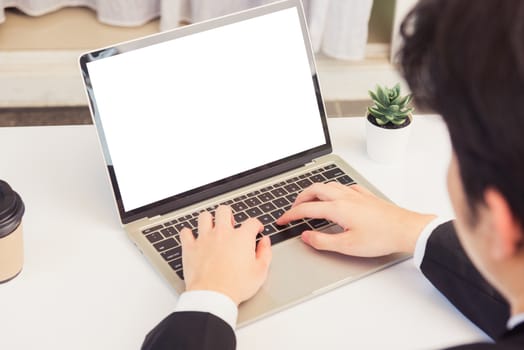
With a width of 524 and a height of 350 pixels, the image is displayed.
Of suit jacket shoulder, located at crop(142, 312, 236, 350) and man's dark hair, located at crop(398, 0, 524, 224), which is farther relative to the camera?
suit jacket shoulder, located at crop(142, 312, 236, 350)

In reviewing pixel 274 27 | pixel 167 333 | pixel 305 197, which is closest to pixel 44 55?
pixel 274 27

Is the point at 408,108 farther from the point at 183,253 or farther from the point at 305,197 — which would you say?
the point at 183,253

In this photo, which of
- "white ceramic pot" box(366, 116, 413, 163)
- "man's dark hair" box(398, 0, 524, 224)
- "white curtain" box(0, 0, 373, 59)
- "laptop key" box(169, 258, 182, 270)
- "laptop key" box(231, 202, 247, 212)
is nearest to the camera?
"man's dark hair" box(398, 0, 524, 224)

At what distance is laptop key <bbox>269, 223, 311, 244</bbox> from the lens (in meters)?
0.99

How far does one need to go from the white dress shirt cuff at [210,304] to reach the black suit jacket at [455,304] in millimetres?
13

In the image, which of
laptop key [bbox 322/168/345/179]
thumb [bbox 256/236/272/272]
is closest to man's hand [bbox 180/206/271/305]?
thumb [bbox 256/236/272/272]

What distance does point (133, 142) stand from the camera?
39.9 inches

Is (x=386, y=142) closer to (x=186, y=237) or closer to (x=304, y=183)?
(x=304, y=183)

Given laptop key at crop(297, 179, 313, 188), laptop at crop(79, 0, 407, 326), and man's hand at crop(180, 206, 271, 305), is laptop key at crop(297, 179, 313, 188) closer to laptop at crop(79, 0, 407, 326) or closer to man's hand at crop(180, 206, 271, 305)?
laptop at crop(79, 0, 407, 326)

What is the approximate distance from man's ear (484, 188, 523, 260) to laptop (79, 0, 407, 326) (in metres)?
0.35

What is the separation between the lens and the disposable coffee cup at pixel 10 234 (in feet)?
2.90

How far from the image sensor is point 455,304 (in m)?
0.91

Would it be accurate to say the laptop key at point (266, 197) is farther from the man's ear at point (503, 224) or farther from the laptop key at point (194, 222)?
the man's ear at point (503, 224)

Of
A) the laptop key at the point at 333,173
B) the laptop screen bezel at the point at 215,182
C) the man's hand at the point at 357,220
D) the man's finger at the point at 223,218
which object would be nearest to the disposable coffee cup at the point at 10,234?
the laptop screen bezel at the point at 215,182
